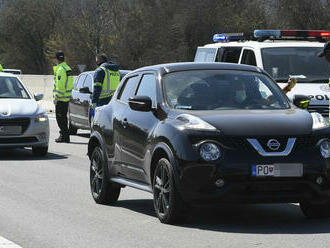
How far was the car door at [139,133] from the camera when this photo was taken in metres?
9.59

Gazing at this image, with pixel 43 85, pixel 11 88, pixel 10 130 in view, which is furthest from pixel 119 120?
pixel 43 85

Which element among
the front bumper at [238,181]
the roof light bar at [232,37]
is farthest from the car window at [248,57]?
the front bumper at [238,181]

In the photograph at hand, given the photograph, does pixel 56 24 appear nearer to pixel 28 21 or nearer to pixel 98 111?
pixel 28 21

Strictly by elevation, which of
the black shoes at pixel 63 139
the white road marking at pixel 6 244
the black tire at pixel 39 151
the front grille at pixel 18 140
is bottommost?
the black shoes at pixel 63 139

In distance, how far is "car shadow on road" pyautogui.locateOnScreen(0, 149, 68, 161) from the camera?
1711 cm

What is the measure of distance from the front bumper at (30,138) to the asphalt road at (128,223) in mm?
4151

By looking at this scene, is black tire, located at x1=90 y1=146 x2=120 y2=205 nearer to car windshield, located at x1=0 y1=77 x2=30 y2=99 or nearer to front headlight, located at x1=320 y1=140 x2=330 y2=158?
front headlight, located at x1=320 y1=140 x2=330 y2=158

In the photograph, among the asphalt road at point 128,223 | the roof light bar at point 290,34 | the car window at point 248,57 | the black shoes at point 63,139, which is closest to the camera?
the asphalt road at point 128,223

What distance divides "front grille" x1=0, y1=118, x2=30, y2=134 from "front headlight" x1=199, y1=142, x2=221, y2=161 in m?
8.89

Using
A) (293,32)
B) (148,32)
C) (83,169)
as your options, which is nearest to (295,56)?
(293,32)

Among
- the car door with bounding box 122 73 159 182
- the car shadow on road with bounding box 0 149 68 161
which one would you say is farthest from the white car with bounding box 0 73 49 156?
the car door with bounding box 122 73 159 182

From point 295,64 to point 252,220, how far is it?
24.7 feet

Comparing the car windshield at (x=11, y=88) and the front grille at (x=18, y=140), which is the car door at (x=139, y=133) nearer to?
the front grille at (x=18, y=140)

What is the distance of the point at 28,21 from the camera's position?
334 feet
